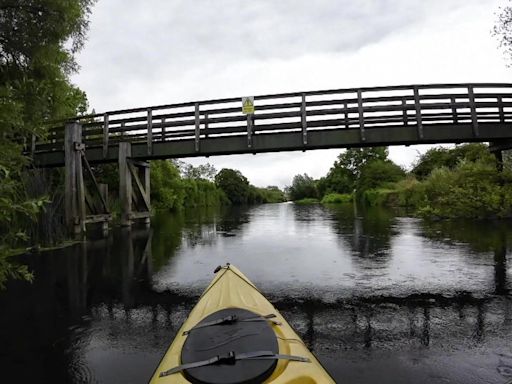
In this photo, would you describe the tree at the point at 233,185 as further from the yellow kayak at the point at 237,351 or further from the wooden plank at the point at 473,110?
the yellow kayak at the point at 237,351

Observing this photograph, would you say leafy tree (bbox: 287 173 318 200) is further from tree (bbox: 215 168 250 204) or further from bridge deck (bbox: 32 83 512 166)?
bridge deck (bbox: 32 83 512 166)

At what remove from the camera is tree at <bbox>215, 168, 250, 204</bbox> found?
241ft

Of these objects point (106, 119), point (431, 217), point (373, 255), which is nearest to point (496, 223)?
point (431, 217)

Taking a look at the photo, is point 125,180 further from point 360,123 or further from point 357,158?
point 357,158

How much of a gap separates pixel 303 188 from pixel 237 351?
81324 millimetres

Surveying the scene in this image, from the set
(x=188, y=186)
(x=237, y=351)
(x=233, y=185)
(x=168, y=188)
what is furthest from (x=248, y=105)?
(x=233, y=185)

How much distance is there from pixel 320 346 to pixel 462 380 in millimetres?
1179

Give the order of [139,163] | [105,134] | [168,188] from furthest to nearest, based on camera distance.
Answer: [168,188] → [139,163] → [105,134]

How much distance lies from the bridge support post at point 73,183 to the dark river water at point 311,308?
2.73 meters

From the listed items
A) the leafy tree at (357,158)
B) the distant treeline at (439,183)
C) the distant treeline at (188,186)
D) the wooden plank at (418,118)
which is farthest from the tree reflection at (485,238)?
the leafy tree at (357,158)

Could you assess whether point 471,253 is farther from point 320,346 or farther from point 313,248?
point 320,346

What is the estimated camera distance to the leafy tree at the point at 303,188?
80.8m

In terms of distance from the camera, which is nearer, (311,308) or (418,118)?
(311,308)

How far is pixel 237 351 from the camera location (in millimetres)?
2113
